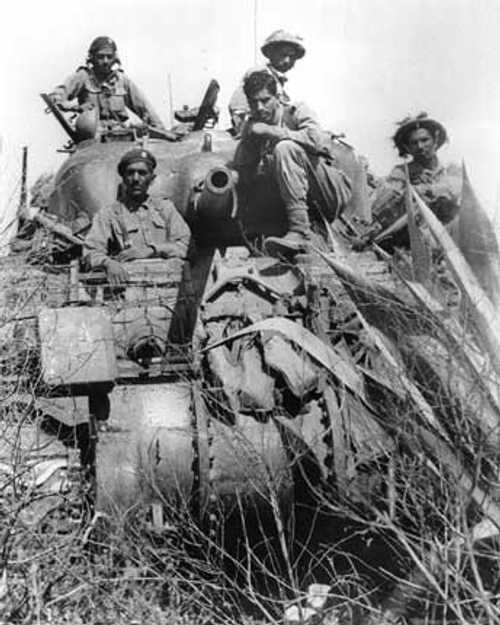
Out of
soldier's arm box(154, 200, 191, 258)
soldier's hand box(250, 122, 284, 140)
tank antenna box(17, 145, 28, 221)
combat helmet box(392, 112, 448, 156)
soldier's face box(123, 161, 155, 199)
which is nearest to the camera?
soldier's arm box(154, 200, 191, 258)

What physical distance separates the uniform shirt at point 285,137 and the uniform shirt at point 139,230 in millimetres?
688

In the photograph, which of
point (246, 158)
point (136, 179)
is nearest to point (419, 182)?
point (246, 158)

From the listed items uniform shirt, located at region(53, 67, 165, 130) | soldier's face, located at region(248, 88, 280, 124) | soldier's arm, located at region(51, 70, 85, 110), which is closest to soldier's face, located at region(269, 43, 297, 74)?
soldier's face, located at region(248, 88, 280, 124)

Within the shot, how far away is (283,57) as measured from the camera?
392 inches

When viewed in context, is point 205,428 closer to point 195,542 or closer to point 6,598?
point 195,542

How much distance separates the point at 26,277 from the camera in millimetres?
8320

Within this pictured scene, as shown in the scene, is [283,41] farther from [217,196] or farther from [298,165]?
[217,196]

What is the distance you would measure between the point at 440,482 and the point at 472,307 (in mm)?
975

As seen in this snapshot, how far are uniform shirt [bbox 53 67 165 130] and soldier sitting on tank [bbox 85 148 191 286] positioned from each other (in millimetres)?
A: 2869

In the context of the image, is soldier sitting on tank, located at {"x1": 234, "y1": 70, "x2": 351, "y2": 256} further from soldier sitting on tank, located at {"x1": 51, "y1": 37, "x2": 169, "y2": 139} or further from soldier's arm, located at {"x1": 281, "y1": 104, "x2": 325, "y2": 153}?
soldier sitting on tank, located at {"x1": 51, "y1": 37, "x2": 169, "y2": 139}

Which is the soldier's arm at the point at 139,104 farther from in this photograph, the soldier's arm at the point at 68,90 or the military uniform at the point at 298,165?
the military uniform at the point at 298,165

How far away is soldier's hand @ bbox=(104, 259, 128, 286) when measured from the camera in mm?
7711

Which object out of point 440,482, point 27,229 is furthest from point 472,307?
point 27,229

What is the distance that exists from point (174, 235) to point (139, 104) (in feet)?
13.1
